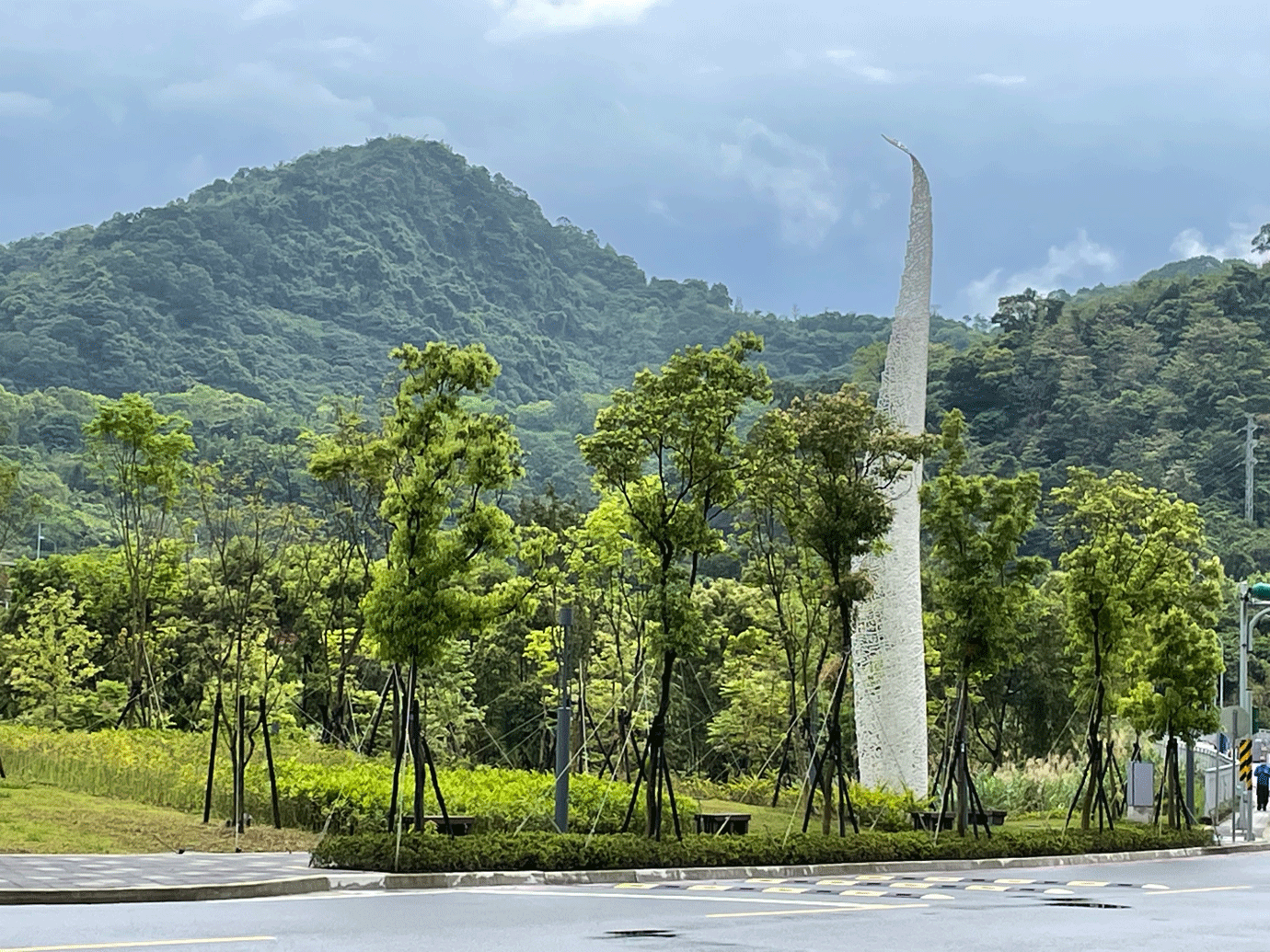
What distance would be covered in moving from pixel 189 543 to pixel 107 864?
25061 mm

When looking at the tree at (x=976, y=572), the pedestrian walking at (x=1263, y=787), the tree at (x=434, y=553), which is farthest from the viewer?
the pedestrian walking at (x=1263, y=787)

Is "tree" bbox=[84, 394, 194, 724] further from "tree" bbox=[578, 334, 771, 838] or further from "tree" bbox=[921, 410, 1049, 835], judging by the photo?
"tree" bbox=[921, 410, 1049, 835]

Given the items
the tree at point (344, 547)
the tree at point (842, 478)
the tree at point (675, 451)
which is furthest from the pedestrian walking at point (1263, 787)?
the tree at point (675, 451)

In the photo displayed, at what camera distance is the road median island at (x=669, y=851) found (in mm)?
17172

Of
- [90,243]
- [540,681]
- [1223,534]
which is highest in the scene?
[90,243]

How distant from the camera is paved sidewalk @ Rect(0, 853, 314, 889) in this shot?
48.3 ft

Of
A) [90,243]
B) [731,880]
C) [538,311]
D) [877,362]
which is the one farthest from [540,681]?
[538,311]

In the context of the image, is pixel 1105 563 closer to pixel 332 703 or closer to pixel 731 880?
pixel 731 880

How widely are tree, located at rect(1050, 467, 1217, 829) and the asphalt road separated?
38.3ft

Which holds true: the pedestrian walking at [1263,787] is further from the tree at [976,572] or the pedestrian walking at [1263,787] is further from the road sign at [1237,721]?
the tree at [976,572]

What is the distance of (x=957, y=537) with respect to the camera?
1040 inches

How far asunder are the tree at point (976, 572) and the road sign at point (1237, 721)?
745 cm

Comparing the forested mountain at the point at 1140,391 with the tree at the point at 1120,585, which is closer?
the tree at the point at 1120,585

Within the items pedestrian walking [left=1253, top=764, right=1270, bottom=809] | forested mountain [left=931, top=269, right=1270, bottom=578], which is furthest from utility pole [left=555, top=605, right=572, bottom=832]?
forested mountain [left=931, top=269, right=1270, bottom=578]
